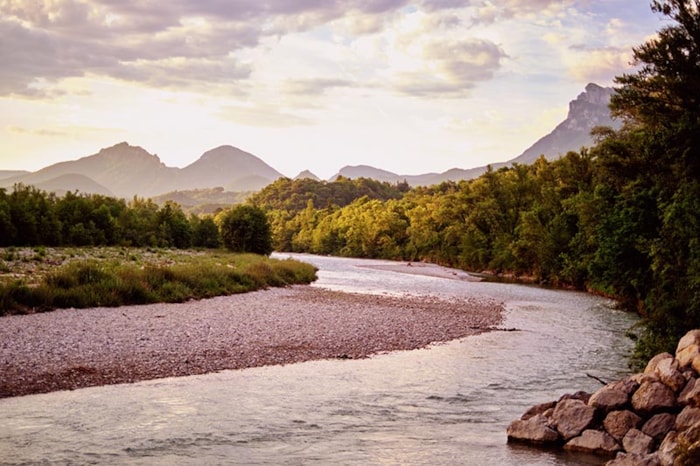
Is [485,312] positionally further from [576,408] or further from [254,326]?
[576,408]

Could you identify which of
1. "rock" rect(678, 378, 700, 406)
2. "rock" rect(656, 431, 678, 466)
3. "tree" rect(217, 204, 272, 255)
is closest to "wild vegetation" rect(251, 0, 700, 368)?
"rock" rect(678, 378, 700, 406)

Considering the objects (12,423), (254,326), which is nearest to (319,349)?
(254,326)

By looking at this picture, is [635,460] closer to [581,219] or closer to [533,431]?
[533,431]

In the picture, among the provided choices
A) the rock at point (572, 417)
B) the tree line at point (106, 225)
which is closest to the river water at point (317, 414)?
the rock at point (572, 417)

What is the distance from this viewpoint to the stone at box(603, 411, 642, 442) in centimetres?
1238

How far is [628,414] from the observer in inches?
494

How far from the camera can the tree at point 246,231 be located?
8644 cm

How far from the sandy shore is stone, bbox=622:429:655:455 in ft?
35.0

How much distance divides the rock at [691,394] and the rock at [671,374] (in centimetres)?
16

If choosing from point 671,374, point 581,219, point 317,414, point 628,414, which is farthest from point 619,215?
point 317,414

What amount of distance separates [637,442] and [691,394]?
1.47 meters

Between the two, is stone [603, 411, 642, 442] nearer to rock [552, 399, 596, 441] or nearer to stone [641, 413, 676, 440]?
stone [641, 413, 676, 440]

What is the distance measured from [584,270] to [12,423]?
2107 inches

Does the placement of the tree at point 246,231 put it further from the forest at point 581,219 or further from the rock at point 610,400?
the rock at point 610,400
